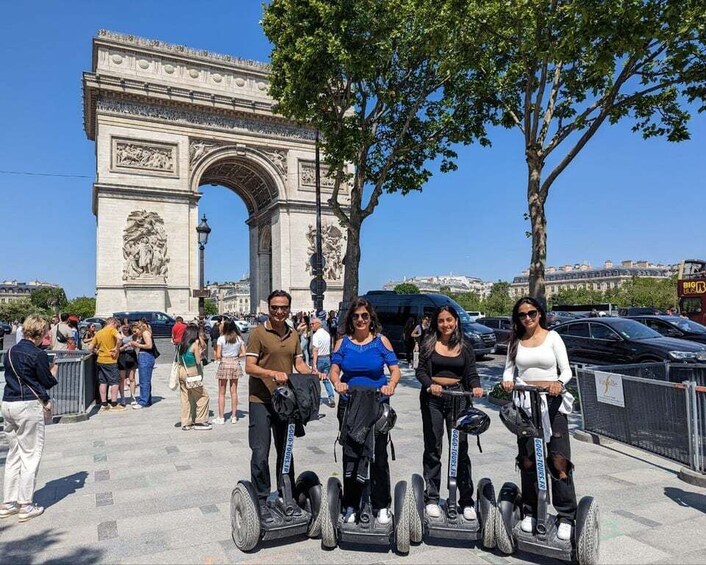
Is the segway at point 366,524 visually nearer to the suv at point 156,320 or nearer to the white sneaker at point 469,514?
the white sneaker at point 469,514

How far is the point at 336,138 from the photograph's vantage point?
51.3ft

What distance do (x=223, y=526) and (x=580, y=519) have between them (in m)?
2.72

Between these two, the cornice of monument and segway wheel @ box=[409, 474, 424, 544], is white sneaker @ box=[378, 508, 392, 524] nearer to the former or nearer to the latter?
segway wheel @ box=[409, 474, 424, 544]

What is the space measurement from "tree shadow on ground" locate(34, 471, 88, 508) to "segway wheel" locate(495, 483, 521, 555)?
4.02m

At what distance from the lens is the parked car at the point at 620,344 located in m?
9.72

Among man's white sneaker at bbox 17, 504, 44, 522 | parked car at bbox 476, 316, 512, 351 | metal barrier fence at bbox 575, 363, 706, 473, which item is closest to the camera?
man's white sneaker at bbox 17, 504, 44, 522

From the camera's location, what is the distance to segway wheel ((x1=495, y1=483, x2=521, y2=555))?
3.64 metres

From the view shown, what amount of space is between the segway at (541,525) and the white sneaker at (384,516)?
751mm

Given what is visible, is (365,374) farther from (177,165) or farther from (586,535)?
(177,165)

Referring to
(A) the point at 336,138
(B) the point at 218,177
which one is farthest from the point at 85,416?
(B) the point at 218,177

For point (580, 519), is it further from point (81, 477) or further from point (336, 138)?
point (336, 138)

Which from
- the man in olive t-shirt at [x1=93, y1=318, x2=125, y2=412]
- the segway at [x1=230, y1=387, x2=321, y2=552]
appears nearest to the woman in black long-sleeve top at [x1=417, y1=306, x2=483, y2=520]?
the segway at [x1=230, y1=387, x2=321, y2=552]

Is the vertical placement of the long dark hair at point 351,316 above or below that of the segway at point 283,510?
above

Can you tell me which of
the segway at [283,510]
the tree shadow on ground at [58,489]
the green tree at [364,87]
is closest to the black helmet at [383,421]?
the segway at [283,510]
